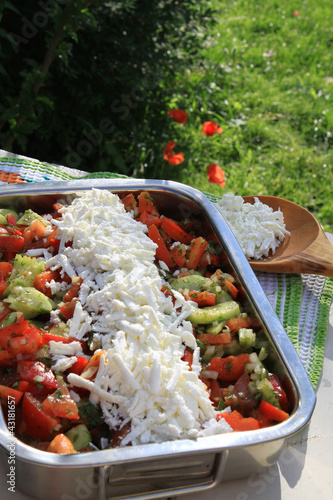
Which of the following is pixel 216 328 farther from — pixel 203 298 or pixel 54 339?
pixel 54 339

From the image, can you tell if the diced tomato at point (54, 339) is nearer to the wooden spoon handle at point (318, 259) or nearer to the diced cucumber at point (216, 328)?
the diced cucumber at point (216, 328)

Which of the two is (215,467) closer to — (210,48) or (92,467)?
(92,467)

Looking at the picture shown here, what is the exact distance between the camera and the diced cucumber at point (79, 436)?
1228 mm

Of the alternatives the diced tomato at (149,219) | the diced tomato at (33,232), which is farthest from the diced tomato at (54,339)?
the diced tomato at (149,219)

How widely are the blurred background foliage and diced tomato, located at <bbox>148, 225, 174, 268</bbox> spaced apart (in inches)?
42.5

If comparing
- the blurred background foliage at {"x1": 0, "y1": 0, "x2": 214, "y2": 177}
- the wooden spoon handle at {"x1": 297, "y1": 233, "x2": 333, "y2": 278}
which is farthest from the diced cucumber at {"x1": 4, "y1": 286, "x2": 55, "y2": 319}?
the blurred background foliage at {"x1": 0, "y1": 0, "x2": 214, "y2": 177}

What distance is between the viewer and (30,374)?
1.32 m

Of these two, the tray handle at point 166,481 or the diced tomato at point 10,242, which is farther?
the diced tomato at point 10,242

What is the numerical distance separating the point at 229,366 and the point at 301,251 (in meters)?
0.65

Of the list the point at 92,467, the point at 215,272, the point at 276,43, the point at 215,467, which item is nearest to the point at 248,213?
the point at 215,272

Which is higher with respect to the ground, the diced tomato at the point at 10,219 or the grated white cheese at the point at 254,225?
the grated white cheese at the point at 254,225

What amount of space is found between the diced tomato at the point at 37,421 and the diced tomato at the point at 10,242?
2.05 feet

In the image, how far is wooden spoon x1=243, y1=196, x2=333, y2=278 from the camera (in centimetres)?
187

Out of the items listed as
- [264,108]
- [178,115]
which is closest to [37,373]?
[178,115]
